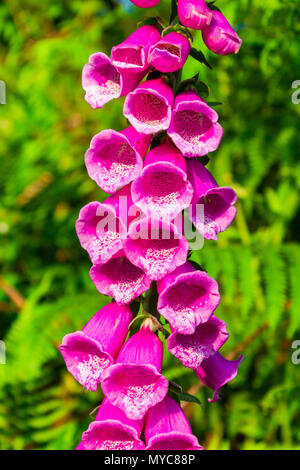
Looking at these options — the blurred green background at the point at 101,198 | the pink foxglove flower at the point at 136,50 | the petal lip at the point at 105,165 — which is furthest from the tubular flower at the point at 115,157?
the blurred green background at the point at 101,198

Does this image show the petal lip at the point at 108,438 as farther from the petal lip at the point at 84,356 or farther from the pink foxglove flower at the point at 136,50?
the pink foxglove flower at the point at 136,50

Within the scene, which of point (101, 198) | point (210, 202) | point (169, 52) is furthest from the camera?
point (101, 198)

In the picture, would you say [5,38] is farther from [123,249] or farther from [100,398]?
[123,249]

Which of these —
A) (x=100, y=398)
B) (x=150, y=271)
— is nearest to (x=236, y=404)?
(x=100, y=398)

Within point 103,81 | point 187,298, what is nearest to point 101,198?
point 103,81

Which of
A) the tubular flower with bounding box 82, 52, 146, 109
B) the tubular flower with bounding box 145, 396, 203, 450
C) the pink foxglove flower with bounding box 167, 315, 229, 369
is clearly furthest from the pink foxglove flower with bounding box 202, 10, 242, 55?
the tubular flower with bounding box 145, 396, 203, 450

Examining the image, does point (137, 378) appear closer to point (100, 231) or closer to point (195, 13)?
point (100, 231)

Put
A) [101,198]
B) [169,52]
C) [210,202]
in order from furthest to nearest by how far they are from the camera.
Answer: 1. [101,198]
2. [210,202]
3. [169,52]
